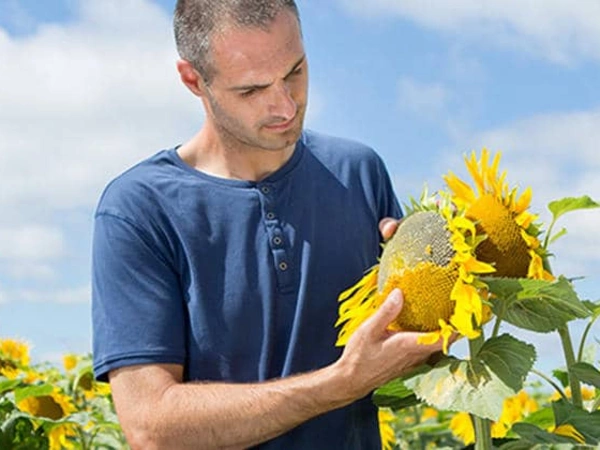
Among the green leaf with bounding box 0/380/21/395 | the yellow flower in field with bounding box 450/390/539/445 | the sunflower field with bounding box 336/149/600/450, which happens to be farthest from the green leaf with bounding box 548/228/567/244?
the green leaf with bounding box 0/380/21/395

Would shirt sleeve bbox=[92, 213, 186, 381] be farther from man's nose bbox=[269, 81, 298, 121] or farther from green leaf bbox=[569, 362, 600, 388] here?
green leaf bbox=[569, 362, 600, 388]

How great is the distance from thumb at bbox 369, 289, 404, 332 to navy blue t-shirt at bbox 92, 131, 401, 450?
63cm

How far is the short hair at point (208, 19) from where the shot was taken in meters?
2.88

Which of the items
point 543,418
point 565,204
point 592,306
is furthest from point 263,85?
point 543,418

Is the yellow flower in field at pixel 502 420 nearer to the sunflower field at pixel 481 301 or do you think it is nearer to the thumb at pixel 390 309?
the sunflower field at pixel 481 301

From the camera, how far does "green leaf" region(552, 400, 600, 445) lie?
261 centimetres

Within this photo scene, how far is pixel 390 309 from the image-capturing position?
90.9 inches

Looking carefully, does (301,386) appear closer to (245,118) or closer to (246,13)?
(245,118)

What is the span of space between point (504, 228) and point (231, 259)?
0.75 m

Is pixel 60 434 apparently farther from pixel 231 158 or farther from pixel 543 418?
pixel 543 418

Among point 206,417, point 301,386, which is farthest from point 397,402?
point 206,417

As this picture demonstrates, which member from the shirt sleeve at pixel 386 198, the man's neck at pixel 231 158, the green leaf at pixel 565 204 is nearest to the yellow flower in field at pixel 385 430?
the shirt sleeve at pixel 386 198

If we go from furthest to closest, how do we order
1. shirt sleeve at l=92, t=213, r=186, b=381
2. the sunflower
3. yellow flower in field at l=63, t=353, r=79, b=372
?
yellow flower in field at l=63, t=353, r=79, b=372 < shirt sleeve at l=92, t=213, r=186, b=381 < the sunflower

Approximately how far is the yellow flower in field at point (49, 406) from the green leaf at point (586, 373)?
95.9 inches
